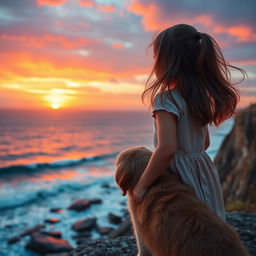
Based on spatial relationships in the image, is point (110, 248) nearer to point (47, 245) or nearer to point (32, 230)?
point (47, 245)

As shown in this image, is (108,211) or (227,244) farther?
(108,211)

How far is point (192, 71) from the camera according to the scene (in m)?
3.00

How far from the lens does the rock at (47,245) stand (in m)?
11.5

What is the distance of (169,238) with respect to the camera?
2.46m

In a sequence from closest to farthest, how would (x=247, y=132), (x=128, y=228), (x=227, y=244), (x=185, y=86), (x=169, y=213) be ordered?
(x=227, y=244)
(x=169, y=213)
(x=185, y=86)
(x=128, y=228)
(x=247, y=132)

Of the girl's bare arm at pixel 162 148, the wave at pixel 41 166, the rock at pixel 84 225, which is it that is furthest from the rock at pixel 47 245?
the wave at pixel 41 166

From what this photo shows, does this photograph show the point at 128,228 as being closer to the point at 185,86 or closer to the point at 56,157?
the point at 185,86

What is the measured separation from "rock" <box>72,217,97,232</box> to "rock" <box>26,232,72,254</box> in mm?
1770

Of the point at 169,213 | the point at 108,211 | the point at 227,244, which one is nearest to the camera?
the point at 227,244

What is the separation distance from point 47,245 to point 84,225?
2629 mm

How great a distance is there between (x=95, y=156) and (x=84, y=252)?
34.3 metres

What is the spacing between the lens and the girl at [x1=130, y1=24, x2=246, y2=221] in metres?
2.76

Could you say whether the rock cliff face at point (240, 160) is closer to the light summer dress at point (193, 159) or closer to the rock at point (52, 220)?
the light summer dress at point (193, 159)

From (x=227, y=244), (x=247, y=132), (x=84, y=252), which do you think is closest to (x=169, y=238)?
(x=227, y=244)
